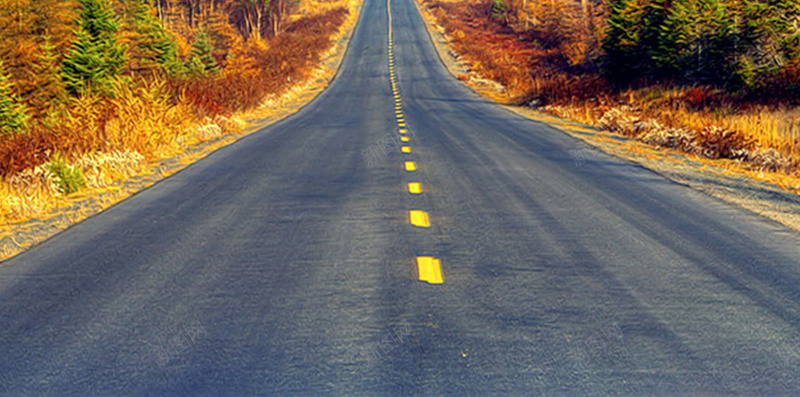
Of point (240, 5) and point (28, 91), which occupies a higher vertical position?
point (240, 5)

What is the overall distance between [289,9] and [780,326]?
90199 mm

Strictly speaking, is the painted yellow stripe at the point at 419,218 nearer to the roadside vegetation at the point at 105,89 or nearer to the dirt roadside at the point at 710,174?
the dirt roadside at the point at 710,174

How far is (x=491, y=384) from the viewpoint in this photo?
Answer: 3508 mm

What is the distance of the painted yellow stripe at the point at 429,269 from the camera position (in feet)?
17.6

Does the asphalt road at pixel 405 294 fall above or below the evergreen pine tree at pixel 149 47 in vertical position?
below

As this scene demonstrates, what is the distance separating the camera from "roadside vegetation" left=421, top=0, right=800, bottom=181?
14289mm

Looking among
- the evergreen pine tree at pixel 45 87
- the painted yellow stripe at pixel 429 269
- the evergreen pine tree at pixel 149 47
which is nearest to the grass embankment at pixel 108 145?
the evergreen pine tree at pixel 45 87

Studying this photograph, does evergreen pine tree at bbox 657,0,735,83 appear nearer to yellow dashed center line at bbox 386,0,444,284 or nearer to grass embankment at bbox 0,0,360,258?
yellow dashed center line at bbox 386,0,444,284

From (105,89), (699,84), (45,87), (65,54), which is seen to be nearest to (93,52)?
(65,54)

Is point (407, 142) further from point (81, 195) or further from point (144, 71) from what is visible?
point (144, 71)

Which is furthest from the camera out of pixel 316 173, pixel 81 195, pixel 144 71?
pixel 144 71

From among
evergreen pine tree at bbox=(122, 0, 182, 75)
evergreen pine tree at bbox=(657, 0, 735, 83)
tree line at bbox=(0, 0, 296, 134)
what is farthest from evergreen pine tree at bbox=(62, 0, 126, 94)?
evergreen pine tree at bbox=(657, 0, 735, 83)

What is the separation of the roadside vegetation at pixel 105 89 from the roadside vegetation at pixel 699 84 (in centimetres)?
1167

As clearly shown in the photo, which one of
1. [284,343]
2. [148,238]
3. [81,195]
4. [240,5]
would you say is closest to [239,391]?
[284,343]
